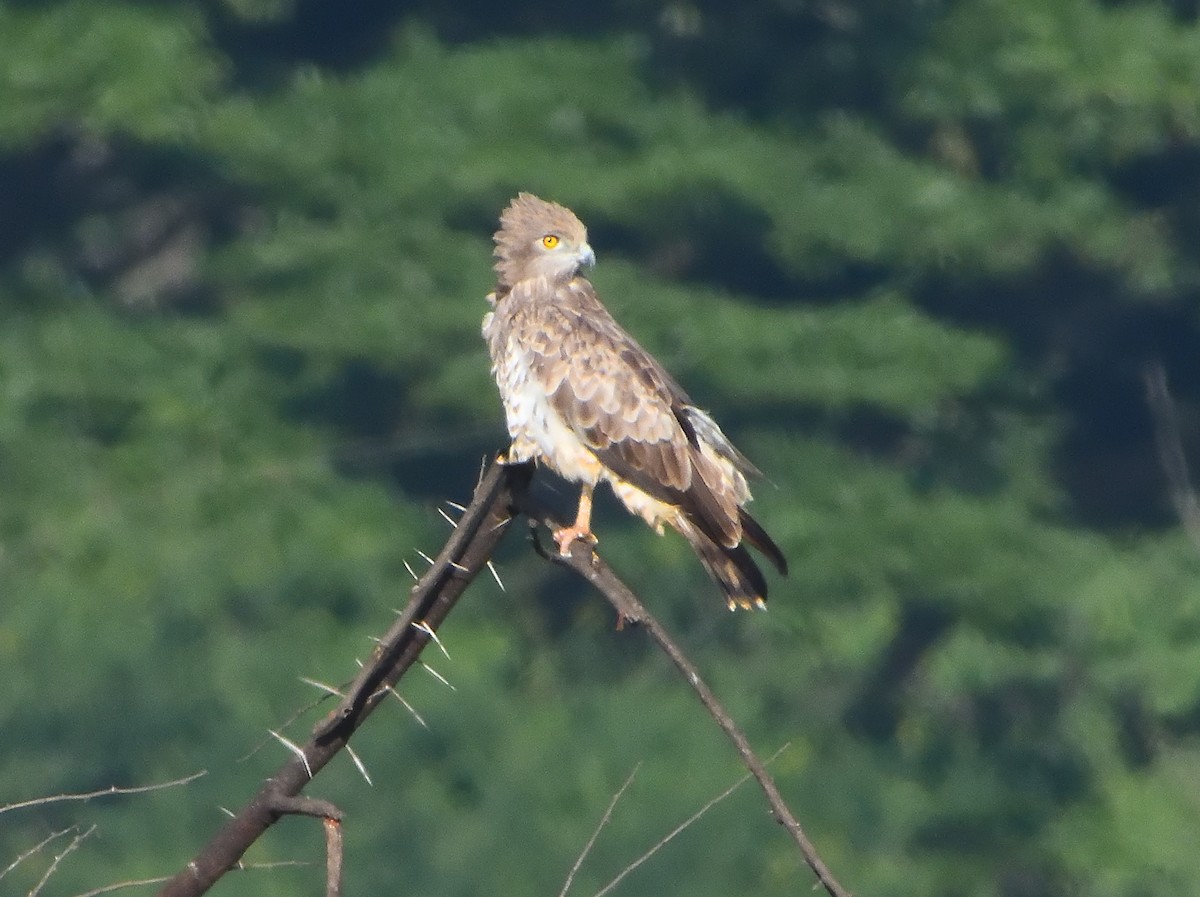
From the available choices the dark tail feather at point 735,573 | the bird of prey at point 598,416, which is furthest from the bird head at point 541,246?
the dark tail feather at point 735,573

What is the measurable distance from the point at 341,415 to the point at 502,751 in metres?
1.99

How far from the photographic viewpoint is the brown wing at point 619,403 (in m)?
4.32

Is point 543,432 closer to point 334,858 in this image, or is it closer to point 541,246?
point 541,246

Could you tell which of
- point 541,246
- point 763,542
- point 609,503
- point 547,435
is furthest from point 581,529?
point 609,503

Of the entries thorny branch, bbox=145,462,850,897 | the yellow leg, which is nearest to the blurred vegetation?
the yellow leg

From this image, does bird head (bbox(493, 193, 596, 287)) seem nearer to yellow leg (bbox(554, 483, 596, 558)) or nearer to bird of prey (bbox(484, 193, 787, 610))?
bird of prey (bbox(484, 193, 787, 610))

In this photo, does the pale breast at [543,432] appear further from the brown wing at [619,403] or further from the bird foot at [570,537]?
the bird foot at [570,537]

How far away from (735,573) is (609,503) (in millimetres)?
7526

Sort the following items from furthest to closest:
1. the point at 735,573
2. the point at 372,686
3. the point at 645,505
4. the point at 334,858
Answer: the point at 645,505
the point at 735,573
the point at 372,686
the point at 334,858

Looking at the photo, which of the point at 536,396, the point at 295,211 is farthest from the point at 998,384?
the point at 536,396

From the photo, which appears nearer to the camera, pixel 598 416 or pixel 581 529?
pixel 581 529

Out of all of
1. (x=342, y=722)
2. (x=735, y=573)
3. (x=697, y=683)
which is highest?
(x=697, y=683)

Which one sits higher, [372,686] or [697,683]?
[697,683]

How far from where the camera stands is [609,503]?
1158cm
